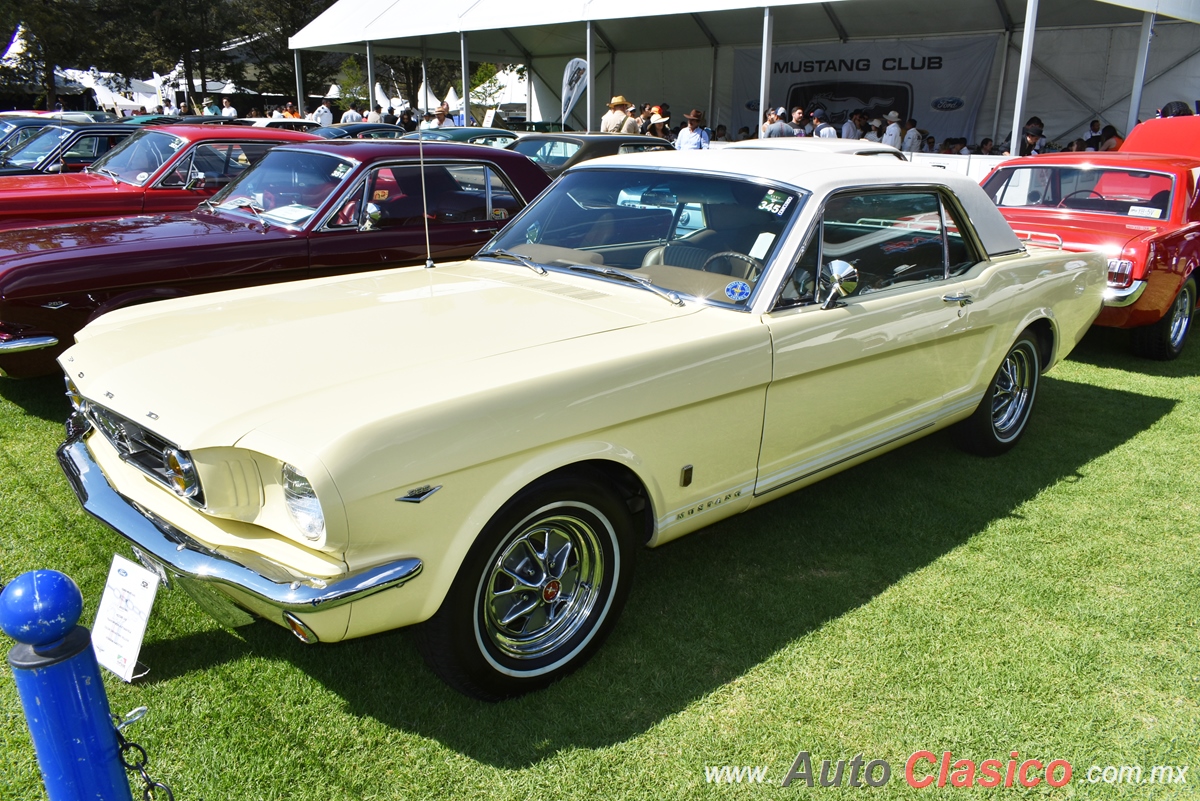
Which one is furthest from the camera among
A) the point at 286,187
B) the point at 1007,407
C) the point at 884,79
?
the point at 884,79

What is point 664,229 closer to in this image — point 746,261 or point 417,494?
point 746,261

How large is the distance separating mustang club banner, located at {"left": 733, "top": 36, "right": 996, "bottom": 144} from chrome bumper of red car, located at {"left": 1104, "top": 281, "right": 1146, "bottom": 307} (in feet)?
45.2

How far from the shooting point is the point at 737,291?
10.6ft

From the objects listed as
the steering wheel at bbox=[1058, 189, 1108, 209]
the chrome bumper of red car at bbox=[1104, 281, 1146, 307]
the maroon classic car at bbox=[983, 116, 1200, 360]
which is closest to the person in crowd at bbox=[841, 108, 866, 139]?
the maroon classic car at bbox=[983, 116, 1200, 360]

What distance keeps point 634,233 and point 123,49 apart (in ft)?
128

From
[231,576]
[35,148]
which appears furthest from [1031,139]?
[231,576]

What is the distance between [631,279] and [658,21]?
2003cm

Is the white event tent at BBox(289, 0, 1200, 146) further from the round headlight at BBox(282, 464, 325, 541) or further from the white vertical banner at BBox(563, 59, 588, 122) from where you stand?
the round headlight at BBox(282, 464, 325, 541)

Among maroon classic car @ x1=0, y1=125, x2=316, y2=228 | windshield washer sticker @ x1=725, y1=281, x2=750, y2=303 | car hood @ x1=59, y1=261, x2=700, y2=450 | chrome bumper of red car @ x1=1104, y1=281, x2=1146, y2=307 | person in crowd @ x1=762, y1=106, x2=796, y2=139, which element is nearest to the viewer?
car hood @ x1=59, y1=261, x2=700, y2=450

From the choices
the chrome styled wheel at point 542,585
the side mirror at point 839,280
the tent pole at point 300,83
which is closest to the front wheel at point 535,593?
the chrome styled wheel at point 542,585

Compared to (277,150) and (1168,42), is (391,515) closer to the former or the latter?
(277,150)

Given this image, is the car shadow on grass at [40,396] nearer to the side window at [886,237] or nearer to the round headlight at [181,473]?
the round headlight at [181,473]

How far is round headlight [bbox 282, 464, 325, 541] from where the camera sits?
2207 mm

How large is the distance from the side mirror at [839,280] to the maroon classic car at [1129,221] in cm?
351
